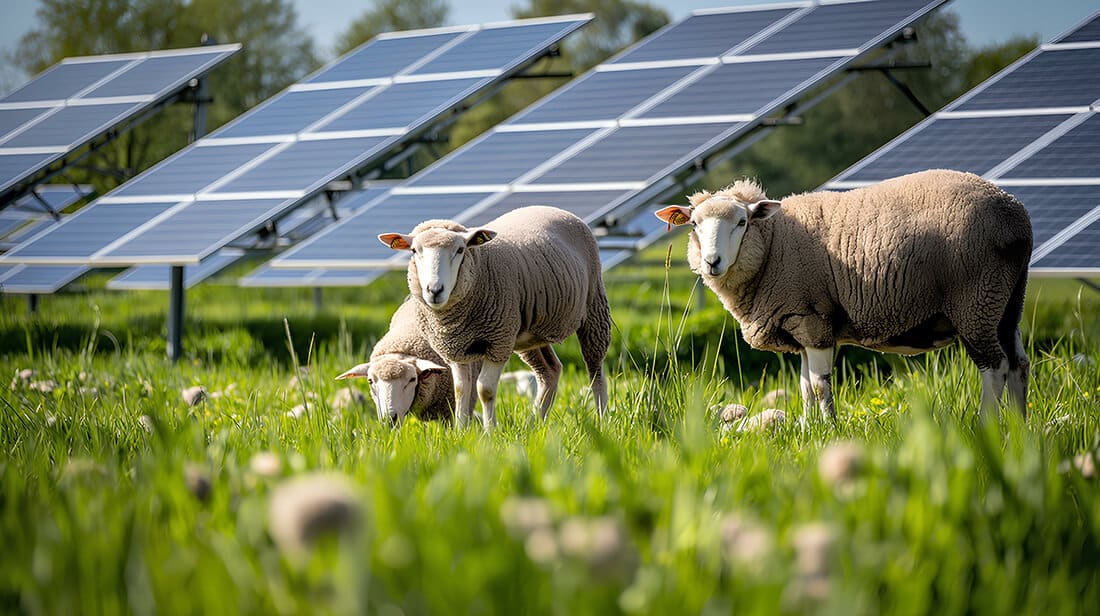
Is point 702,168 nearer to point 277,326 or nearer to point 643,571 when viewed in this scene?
point 277,326

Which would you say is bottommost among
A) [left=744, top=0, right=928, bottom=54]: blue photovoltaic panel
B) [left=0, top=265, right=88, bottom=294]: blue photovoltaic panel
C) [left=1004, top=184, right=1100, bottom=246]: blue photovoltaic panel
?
[left=0, top=265, right=88, bottom=294]: blue photovoltaic panel

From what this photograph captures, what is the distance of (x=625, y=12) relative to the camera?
45.8m

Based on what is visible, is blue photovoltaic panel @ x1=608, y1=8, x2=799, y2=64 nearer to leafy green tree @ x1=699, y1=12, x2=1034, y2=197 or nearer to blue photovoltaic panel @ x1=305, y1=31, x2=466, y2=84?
blue photovoltaic panel @ x1=305, y1=31, x2=466, y2=84

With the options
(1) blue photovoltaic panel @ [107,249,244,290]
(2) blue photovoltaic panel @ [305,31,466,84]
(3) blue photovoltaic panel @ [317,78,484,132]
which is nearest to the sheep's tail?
(3) blue photovoltaic panel @ [317,78,484,132]

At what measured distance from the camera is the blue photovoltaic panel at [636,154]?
24.5 ft

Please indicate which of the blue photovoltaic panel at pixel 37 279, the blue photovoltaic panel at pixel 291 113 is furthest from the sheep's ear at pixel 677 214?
the blue photovoltaic panel at pixel 37 279

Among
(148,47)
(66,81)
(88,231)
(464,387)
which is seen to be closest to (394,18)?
(148,47)

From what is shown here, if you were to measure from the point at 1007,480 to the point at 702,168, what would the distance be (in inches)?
255

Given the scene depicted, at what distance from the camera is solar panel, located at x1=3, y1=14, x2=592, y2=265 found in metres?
8.26

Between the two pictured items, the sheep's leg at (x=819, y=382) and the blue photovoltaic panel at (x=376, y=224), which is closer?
the sheep's leg at (x=819, y=382)

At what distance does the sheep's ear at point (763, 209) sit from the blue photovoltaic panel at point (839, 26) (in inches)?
178

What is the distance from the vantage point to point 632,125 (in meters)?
8.45

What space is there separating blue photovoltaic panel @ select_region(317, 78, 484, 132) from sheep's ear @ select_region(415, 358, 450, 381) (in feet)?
15.0

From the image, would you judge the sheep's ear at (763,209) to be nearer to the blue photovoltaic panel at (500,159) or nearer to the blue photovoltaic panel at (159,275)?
the blue photovoltaic panel at (500,159)
